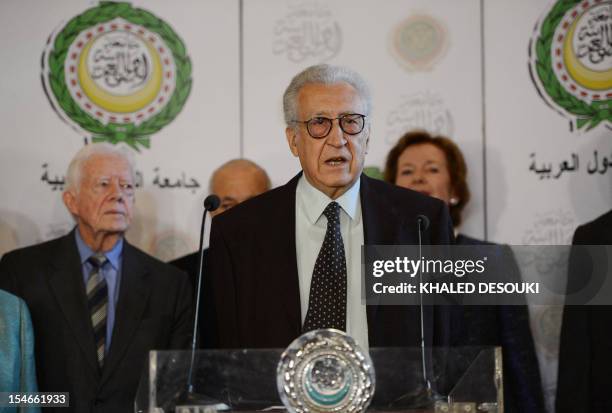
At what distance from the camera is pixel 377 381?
2.10 meters

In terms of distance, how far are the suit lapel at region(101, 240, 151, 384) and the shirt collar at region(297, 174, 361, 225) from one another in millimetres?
975

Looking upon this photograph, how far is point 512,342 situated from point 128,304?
157cm

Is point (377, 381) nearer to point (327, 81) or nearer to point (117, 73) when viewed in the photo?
point (327, 81)

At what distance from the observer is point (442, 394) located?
2162 millimetres

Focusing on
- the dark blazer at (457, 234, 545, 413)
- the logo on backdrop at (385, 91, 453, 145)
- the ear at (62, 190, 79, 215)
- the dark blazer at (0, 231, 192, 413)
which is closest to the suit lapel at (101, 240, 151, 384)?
the dark blazer at (0, 231, 192, 413)

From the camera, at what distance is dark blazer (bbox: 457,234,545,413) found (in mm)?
3822

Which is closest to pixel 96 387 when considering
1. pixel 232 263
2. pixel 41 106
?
pixel 232 263

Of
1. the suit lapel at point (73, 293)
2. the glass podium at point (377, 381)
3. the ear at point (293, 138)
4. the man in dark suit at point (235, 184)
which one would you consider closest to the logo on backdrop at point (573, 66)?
the man in dark suit at point (235, 184)

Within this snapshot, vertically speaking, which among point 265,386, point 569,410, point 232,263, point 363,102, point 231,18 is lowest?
point 569,410

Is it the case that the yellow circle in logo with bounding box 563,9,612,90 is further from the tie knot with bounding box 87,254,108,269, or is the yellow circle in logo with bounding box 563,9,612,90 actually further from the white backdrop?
the tie knot with bounding box 87,254,108,269

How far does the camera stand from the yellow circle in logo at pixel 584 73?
14.9 feet

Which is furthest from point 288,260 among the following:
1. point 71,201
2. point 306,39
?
point 306,39

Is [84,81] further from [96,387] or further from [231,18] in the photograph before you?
[96,387]

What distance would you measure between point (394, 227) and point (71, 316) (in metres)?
1.35
